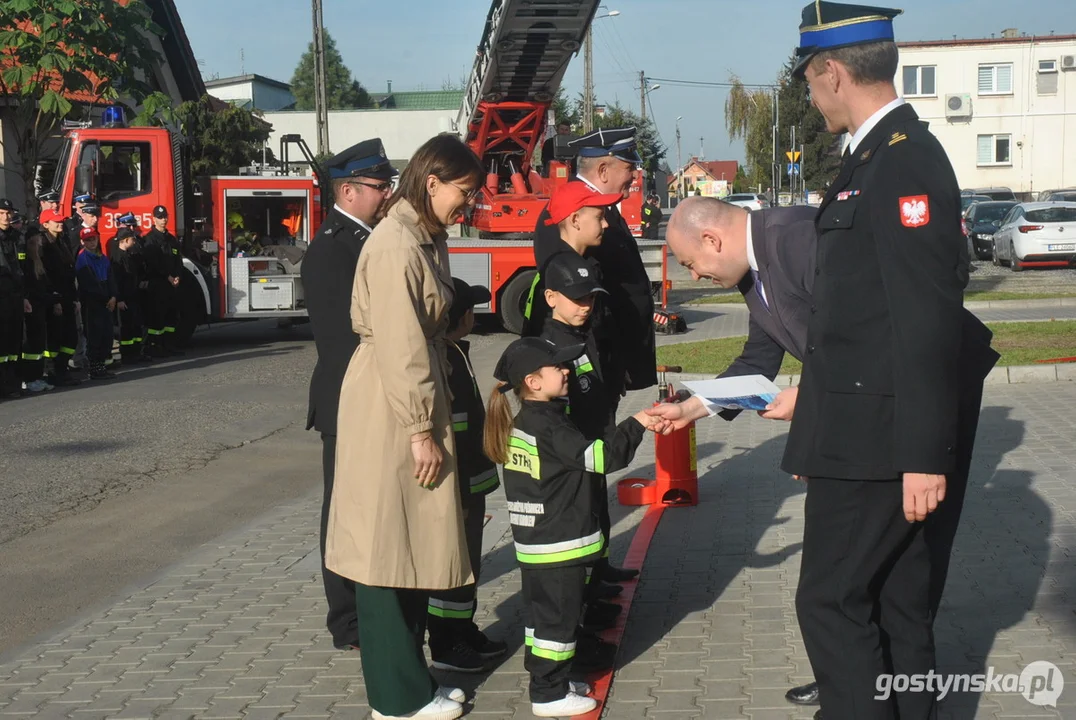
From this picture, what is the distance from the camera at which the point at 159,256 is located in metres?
17.1

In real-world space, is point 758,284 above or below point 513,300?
above

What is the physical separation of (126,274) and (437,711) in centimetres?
1334

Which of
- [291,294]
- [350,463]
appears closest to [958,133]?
[291,294]

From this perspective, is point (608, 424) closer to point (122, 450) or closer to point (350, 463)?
point (350, 463)

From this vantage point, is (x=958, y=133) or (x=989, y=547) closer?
(x=989, y=547)

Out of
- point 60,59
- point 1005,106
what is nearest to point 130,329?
point 60,59

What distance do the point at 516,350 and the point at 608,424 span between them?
69 centimetres

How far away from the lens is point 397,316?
4031 millimetres

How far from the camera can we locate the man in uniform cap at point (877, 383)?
316 cm

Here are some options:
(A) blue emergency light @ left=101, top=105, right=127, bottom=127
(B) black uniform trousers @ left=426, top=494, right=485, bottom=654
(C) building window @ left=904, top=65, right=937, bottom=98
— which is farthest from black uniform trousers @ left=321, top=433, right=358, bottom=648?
(C) building window @ left=904, top=65, right=937, bottom=98

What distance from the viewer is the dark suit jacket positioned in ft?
16.5

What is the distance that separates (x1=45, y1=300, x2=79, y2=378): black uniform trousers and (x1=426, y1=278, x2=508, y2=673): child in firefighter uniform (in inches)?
417

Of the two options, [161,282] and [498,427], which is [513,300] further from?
[498,427]

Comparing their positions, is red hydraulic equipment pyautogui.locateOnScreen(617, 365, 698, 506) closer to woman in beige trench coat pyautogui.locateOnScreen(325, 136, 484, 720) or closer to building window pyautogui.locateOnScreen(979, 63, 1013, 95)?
woman in beige trench coat pyautogui.locateOnScreen(325, 136, 484, 720)
